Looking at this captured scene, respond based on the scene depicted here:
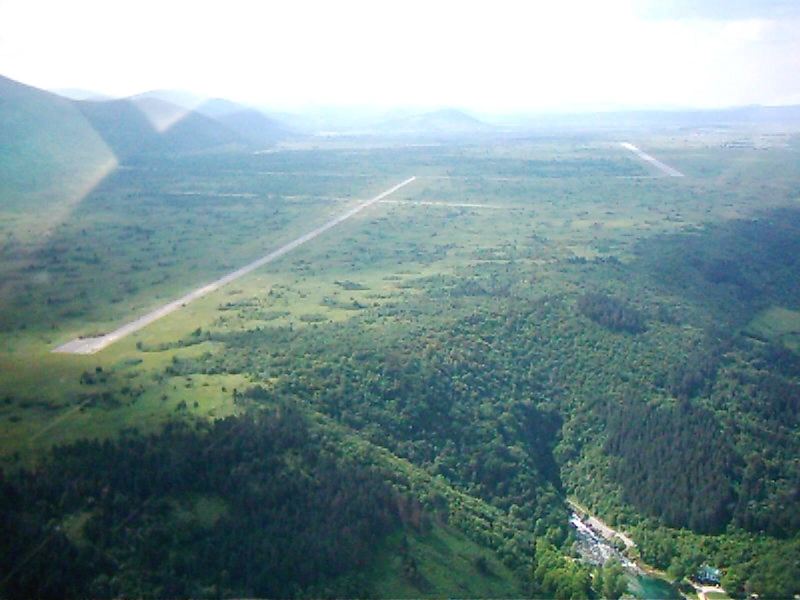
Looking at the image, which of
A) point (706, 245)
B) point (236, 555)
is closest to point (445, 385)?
point (236, 555)

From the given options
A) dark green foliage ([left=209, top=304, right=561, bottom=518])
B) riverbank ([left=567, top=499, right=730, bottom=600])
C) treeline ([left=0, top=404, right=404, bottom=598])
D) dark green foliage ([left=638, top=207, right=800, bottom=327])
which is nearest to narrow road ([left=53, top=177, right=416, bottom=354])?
dark green foliage ([left=209, top=304, right=561, bottom=518])

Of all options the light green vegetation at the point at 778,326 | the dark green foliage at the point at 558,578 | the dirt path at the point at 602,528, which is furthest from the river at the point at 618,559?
the light green vegetation at the point at 778,326

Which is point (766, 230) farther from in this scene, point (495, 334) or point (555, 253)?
point (495, 334)

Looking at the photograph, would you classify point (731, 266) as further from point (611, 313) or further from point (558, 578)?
point (558, 578)

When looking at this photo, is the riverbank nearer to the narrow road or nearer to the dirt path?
the dirt path

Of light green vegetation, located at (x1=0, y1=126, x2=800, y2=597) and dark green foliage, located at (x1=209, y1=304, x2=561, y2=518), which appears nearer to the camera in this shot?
light green vegetation, located at (x1=0, y1=126, x2=800, y2=597)

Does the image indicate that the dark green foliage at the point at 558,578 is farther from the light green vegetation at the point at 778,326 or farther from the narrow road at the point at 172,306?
the light green vegetation at the point at 778,326

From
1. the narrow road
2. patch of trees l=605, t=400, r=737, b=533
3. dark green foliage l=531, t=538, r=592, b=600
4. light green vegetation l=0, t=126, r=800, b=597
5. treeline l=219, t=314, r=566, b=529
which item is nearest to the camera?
dark green foliage l=531, t=538, r=592, b=600
